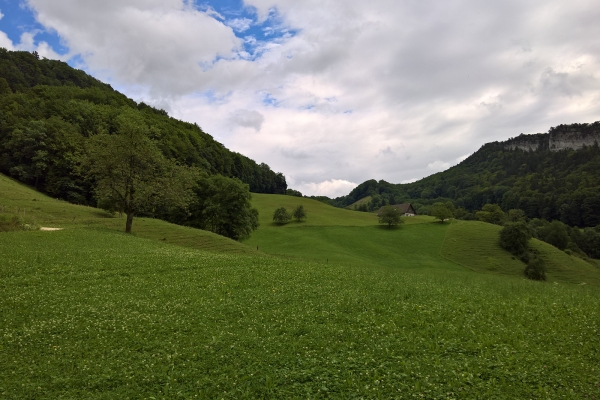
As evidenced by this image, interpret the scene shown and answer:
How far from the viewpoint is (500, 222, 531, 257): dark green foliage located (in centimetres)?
7706

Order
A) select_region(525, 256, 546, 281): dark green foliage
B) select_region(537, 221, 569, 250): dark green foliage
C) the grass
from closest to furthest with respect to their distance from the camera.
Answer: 1. the grass
2. select_region(525, 256, 546, 281): dark green foliage
3. select_region(537, 221, 569, 250): dark green foliage

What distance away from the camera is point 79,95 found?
12219cm

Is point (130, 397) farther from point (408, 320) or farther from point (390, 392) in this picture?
point (408, 320)

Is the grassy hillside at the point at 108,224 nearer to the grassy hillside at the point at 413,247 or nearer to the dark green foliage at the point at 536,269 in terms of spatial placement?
the grassy hillside at the point at 413,247

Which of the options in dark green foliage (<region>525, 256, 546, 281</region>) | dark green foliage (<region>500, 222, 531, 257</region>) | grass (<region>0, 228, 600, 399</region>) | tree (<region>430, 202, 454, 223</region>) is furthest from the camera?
tree (<region>430, 202, 454, 223</region>)

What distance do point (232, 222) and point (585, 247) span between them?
386 feet

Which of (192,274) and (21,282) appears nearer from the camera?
(21,282)

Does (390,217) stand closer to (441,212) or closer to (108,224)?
(441,212)

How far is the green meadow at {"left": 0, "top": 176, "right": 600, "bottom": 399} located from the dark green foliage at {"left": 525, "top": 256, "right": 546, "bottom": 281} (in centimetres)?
5688

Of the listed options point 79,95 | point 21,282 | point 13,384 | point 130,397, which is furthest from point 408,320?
point 79,95

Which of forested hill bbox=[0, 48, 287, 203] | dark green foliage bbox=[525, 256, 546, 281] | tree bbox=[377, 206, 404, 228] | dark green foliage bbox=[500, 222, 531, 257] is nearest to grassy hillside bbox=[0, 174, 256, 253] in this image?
forested hill bbox=[0, 48, 287, 203]

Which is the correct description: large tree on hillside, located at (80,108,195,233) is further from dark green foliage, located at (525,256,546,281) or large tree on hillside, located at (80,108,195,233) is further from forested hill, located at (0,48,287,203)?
dark green foliage, located at (525,256,546,281)

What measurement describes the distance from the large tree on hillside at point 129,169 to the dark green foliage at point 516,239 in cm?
7552

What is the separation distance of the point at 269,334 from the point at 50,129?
94357 millimetres
